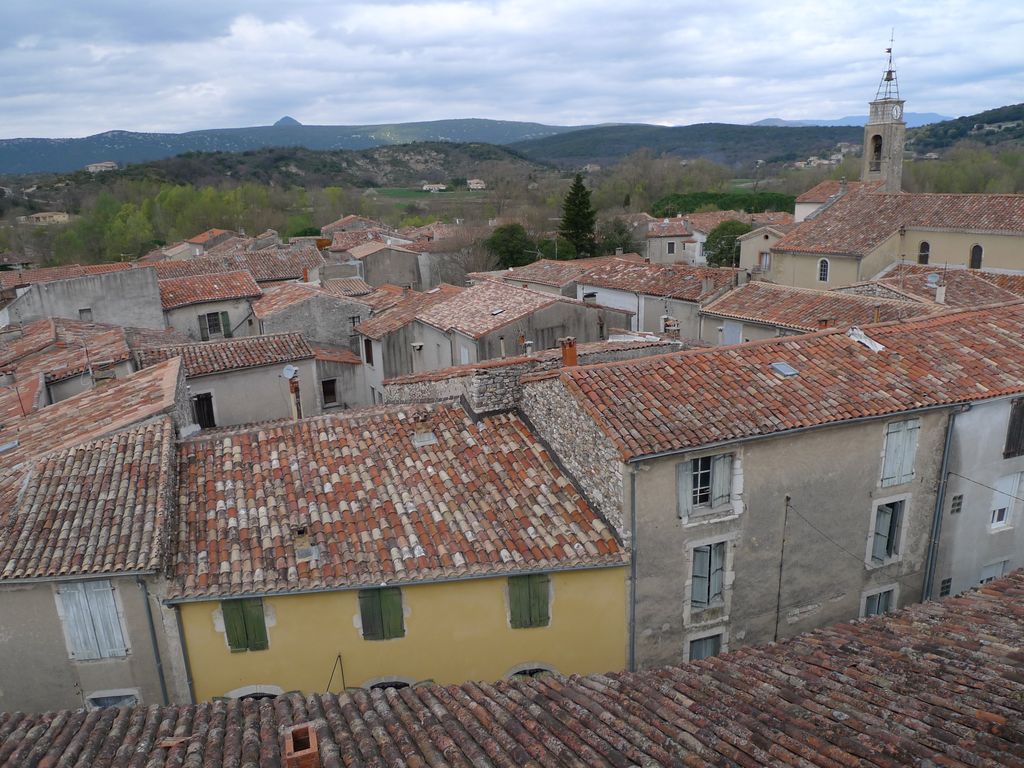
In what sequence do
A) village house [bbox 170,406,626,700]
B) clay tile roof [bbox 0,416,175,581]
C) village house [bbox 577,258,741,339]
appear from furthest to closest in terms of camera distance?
village house [bbox 577,258,741,339]
village house [bbox 170,406,626,700]
clay tile roof [bbox 0,416,175,581]

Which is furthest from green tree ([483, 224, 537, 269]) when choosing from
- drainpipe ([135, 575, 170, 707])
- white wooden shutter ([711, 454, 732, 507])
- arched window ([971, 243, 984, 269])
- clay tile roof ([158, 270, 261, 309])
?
drainpipe ([135, 575, 170, 707])

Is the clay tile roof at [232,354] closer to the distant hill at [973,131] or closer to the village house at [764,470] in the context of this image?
the village house at [764,470]

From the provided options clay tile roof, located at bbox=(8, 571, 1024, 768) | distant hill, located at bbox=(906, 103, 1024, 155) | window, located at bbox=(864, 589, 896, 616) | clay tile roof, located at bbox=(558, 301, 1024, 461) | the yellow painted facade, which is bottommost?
window, located at bbox=(864, 589, 896, 616)

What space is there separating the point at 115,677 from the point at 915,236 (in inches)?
1522

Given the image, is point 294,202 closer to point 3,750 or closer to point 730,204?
point 730,204

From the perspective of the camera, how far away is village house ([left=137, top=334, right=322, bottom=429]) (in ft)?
71.3

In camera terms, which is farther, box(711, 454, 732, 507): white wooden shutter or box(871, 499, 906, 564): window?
box(871, 499, 906, 564): window

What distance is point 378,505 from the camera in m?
12.2

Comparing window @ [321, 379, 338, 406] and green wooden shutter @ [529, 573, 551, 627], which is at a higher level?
green wooden shutter @ [529, 573, 551, 627]

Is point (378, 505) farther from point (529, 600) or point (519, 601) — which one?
point (529, 600)

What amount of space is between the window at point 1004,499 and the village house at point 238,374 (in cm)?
1730

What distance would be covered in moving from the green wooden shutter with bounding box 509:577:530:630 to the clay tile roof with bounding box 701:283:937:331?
13.8 metres

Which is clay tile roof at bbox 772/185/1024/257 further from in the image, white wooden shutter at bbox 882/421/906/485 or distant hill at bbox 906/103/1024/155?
distant hill at bbox 906/103/1024/155

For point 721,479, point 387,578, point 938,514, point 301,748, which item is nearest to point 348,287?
point 387,578
